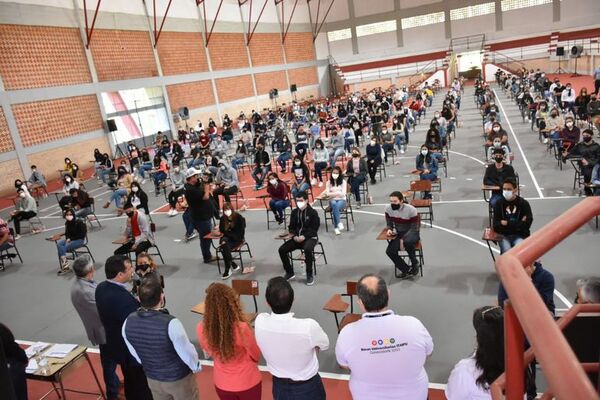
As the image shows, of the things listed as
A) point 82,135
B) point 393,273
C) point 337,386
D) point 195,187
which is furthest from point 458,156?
point 82,135

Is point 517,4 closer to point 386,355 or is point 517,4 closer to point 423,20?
point 423,20

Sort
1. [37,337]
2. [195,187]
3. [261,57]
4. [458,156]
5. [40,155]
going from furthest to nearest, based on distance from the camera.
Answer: [261,57] → [40,155] → [458,156] → [195,187] → [37,337]

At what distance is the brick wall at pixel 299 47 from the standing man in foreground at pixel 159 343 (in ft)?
142

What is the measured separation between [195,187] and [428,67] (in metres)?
41.2

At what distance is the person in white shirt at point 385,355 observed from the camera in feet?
10.00

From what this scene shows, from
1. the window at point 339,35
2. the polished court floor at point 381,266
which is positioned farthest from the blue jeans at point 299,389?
the window at point 339,35

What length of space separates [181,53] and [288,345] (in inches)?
1240

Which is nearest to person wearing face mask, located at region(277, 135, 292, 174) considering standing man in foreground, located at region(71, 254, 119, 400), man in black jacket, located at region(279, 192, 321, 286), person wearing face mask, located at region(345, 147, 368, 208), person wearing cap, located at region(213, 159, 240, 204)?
person wearing cap, located at region(213, 159, 240, 204)

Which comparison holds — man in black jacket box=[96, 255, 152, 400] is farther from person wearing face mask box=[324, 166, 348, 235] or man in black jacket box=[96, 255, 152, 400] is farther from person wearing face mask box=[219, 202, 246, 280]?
person wearing face mask box=[324, 166, 348, 235]

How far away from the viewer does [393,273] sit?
8.23 meters

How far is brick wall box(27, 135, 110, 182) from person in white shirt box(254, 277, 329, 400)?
21.5m

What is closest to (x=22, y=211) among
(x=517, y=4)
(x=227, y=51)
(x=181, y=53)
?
(x=181, y=53)

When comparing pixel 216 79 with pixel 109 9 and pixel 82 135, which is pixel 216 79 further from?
pixel 82 135

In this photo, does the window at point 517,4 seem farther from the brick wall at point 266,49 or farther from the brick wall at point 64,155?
the brick wall at point 64,155
